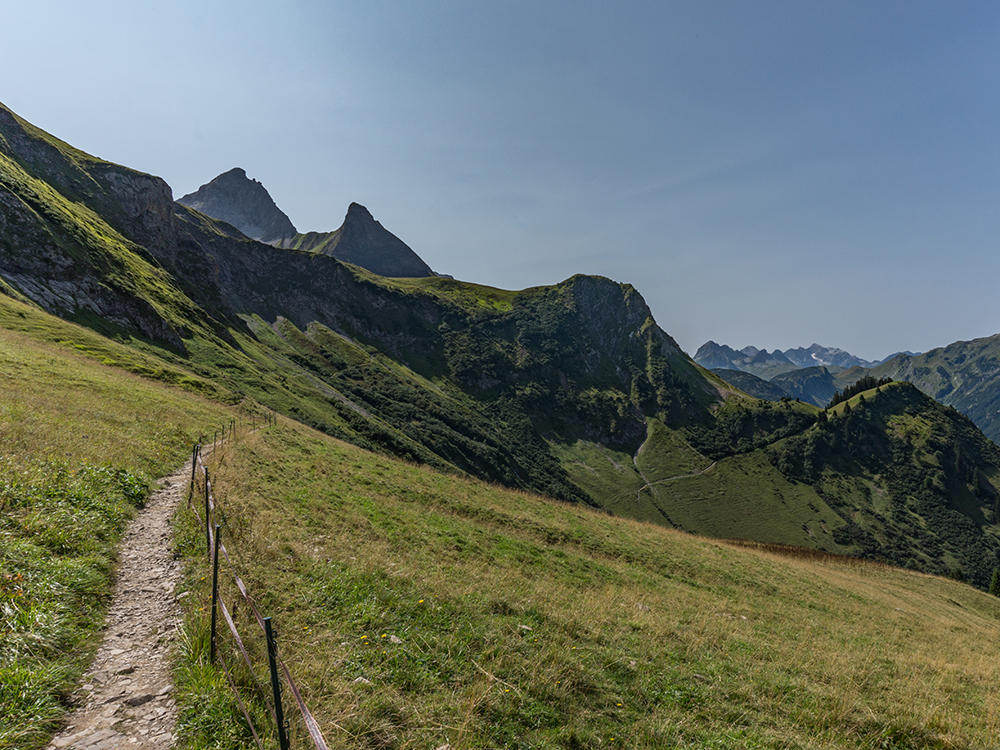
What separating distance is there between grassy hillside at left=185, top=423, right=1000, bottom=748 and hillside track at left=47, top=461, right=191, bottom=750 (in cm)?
64

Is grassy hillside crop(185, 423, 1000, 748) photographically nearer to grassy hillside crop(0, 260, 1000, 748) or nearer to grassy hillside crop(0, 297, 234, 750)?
grassy hillside crop(0, 260, 1000, 748)

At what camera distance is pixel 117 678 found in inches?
250

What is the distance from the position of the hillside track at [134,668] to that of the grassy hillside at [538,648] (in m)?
0.64

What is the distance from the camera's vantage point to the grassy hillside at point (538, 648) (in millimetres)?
7195

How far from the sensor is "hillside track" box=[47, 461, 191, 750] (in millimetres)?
5401

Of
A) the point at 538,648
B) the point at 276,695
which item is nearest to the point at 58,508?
the point at 276,695

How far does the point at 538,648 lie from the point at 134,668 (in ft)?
24.7

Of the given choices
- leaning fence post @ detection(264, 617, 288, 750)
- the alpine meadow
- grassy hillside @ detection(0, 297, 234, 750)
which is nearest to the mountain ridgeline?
grassy hillside @ detection(0, 297, 234, 750)

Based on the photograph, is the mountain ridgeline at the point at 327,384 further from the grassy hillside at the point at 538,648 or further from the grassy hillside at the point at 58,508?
the grassy hillside at the point at 538,648

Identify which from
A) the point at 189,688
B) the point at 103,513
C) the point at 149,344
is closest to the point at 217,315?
the point at 149,344

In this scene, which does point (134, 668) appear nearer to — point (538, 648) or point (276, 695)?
point (276, 695)

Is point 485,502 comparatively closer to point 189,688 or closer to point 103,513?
point 103,513

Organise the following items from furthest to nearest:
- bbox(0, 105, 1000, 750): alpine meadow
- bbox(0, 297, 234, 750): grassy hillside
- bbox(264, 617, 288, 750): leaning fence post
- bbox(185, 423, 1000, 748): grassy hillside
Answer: bbox(185, 423, 1000, 748): grassy hillside < bbox(0, 105, 1000, 750): alpine meadow < bbox(0, 297, 234, 750): grassy hillside < bbox(264, 617, 288, 750): leaning fence post

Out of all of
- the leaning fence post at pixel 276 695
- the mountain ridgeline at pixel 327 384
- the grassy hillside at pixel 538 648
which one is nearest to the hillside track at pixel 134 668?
the grassy hillside at pixel 538 648
